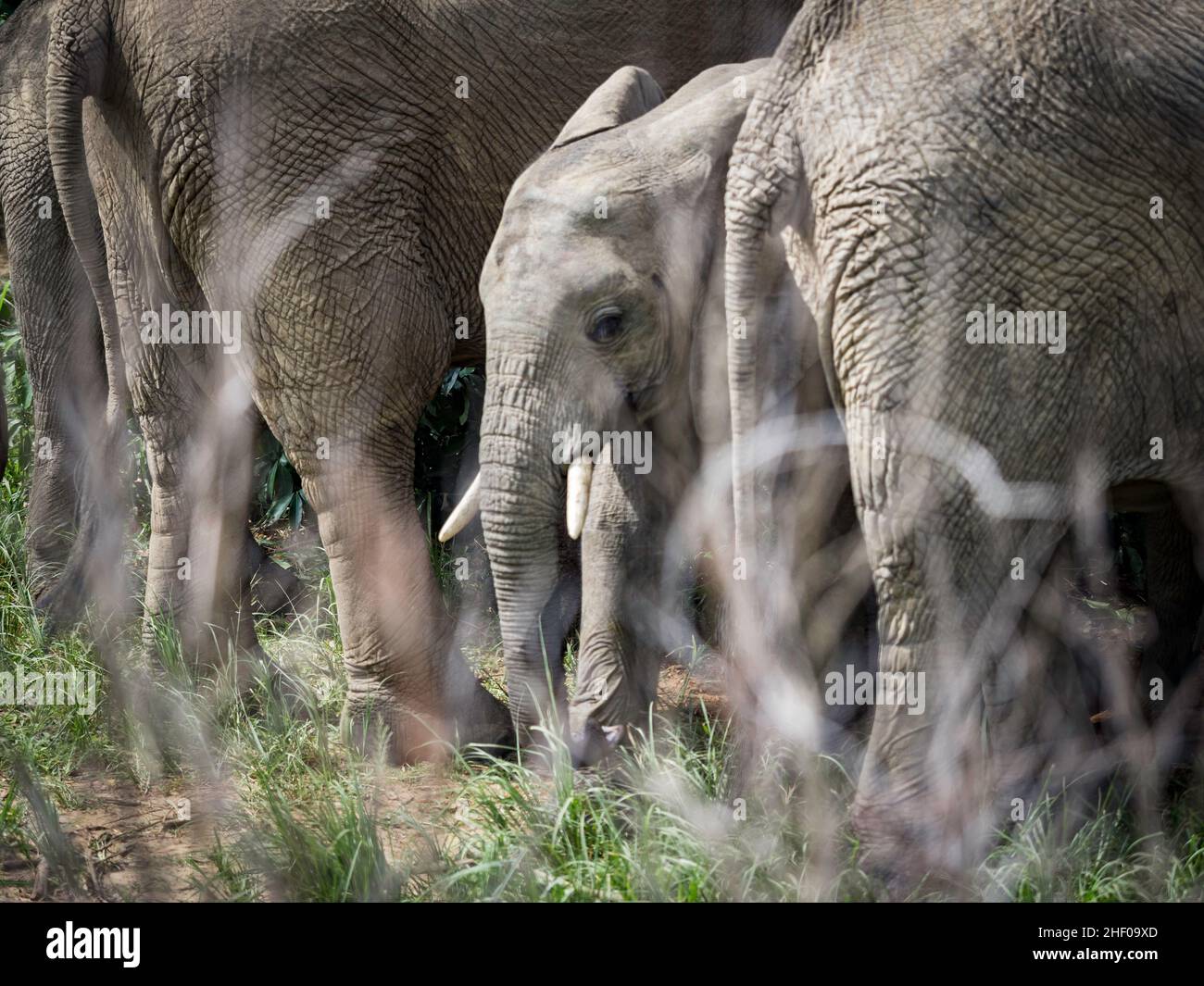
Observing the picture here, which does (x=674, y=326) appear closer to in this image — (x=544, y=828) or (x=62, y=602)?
(x=544, y=828)

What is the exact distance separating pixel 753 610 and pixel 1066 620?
89 cm

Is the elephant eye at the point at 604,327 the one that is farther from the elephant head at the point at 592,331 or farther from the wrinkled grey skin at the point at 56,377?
the wrinkled grey skin at the point at 56,377

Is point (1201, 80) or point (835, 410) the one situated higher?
point (1201, 80)

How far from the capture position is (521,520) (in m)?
4.74

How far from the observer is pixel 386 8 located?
553cm

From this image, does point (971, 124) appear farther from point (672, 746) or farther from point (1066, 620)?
point (672, 746)

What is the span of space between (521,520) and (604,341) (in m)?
0.53

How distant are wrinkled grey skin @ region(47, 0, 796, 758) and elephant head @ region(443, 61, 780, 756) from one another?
735mm

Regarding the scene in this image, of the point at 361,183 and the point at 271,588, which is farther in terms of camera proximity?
the point at 271,588

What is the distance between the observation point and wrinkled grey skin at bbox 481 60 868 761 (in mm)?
4703

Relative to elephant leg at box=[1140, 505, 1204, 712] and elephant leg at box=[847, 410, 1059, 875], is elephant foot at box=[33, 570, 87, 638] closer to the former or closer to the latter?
elephant leg at box=[847, 410, 1059, 875]

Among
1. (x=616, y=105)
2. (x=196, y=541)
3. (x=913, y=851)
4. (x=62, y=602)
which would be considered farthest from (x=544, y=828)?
(x=62, y=602)

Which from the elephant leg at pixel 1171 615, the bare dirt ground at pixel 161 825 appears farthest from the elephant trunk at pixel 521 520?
the elephant leg at pixel 1171 615
